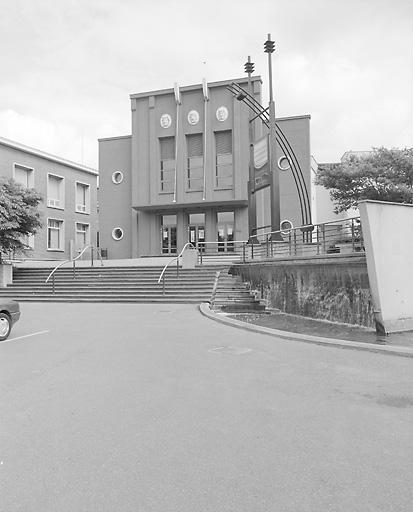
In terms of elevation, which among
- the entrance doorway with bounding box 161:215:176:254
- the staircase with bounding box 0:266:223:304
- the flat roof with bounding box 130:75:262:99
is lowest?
the staircase with bounding box 0:266:223:304

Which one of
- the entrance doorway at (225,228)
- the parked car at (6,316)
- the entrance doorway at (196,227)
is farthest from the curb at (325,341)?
the entrance doorway at (196,227)

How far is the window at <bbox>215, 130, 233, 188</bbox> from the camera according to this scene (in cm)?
3214

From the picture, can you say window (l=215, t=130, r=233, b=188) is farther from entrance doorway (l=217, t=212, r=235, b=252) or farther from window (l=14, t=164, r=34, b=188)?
window (l=14, t=164, r=34, b=188)

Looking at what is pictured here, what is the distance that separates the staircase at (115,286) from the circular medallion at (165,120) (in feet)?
45.3

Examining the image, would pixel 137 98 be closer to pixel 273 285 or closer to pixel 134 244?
pixel 134 244

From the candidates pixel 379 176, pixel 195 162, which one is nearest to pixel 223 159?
pixel 195 162

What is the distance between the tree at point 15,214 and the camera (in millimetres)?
24844

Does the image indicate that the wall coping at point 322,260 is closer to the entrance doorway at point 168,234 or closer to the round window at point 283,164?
the round window at point 283,164

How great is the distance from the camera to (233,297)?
17.9 metres

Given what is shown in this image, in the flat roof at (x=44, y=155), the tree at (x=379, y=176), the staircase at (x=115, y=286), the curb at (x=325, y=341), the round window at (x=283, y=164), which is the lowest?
the curb at (x=325, y=341)

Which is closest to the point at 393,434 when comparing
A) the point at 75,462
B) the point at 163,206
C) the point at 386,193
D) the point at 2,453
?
the point at 75,462

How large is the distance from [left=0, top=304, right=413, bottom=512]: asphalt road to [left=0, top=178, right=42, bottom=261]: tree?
18273 millimetres

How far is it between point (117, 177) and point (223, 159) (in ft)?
27.4

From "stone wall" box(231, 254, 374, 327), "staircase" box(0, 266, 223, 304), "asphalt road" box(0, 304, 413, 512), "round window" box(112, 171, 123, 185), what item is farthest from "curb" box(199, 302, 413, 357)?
"round window" box(112, 171, 123, 185)
